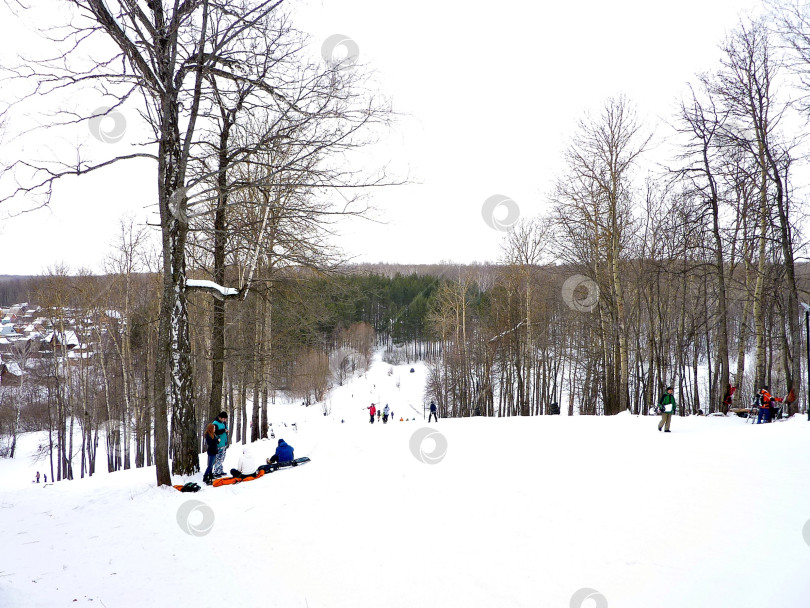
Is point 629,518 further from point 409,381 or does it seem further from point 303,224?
point 409,381

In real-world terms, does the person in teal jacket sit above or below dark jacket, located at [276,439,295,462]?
above

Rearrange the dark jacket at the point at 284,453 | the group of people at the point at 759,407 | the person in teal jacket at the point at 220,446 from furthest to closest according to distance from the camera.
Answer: the group of people at the point at 759,407 → the dark jacket at the point at 284,453 → the person in teal jacket at the point at 220,446

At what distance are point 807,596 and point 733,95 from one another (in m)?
16.0

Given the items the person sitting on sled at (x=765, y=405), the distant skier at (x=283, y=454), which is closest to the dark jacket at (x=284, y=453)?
the distant skier at (x=283, y=454)

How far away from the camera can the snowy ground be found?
4.04 meters

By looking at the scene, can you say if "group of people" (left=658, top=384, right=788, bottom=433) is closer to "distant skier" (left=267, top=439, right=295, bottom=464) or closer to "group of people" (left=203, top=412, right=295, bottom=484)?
"distant skier" (left=267, top=439, right=295, bottom=464)

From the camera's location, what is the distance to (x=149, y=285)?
22.3 meters

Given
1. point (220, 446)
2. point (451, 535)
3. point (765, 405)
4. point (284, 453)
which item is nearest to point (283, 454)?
point (284, 453)

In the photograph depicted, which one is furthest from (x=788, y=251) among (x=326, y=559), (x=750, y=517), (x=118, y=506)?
(x=118, y=506)

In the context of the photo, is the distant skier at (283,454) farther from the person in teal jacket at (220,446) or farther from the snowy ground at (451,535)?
the person in teal jacket at (220,446)

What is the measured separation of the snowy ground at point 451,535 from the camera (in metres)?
4.04

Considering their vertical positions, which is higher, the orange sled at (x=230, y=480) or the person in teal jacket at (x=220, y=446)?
the person in teal jacket at (x=220, y=446)

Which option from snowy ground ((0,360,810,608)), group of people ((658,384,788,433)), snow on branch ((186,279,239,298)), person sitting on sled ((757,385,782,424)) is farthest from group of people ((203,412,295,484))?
person sitting on sled ((757,385,782,424))

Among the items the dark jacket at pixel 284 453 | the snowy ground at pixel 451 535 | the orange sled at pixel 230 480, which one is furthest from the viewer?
the dark jacket at pixel 284 453
